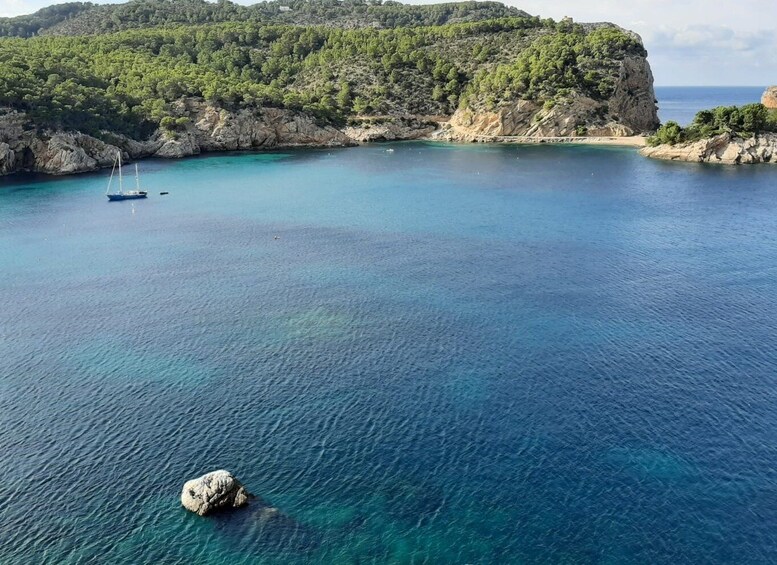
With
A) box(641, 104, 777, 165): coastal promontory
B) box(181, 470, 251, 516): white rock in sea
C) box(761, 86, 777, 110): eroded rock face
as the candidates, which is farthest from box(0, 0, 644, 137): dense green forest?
box(181, 470, 251, 516): white rock in sea

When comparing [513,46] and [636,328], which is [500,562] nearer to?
[636,328]

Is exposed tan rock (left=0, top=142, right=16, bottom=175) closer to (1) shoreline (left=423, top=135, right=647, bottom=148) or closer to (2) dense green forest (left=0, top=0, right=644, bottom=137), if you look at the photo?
(2) dense green forest (left=0, top=0, right=644, bottom=137)

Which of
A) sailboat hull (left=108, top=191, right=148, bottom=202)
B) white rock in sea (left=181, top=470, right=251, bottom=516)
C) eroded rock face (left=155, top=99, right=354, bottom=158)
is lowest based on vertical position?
white rock in sea (left=181, top=470, right=251, bottom=516)

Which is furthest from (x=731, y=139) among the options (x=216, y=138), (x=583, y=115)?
(x=216, y=138)

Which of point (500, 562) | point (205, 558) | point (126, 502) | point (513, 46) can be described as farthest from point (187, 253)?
point (513, 46)

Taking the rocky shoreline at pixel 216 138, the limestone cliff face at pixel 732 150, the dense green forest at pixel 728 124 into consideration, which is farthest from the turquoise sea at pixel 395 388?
the dense green forest at pixel 728 124

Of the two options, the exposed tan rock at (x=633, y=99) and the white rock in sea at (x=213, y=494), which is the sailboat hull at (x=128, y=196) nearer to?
the white rock in sea at (x=213, y=494)
